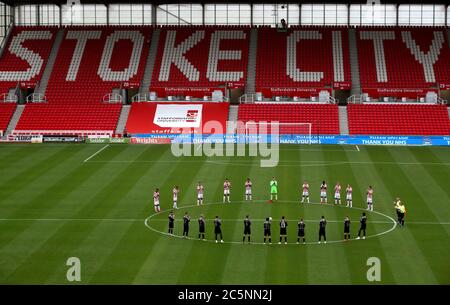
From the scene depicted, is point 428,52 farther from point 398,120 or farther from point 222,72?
point 222,72

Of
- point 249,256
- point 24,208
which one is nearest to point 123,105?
point 24,208

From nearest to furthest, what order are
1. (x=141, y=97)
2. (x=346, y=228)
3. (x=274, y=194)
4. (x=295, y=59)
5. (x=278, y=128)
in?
(x=346, y=228)
(x=274, y=194)
(x=278, y=128)
(x=141, y=97)
(x=295, y=59)

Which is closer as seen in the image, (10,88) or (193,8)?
(10,88)

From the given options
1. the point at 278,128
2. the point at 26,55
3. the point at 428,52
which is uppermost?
the point at 26,55

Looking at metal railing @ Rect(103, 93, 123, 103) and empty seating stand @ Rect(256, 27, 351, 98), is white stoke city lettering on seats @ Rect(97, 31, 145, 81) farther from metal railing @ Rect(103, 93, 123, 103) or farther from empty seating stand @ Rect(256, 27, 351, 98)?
empty seating stand @ Rect(256, 27, 351, 98)

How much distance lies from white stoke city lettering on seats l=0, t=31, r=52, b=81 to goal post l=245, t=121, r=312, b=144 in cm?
2564

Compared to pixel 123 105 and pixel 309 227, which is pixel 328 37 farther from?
pixel 309 227

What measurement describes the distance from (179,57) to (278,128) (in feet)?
58.3

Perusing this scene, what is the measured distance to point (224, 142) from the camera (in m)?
66.8

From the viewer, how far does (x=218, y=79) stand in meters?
79.6

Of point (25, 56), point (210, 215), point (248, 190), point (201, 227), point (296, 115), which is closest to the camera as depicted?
point (201, 227)

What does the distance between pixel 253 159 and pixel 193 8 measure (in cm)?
3249

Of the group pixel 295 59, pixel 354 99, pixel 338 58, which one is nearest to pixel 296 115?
pixel 354 99

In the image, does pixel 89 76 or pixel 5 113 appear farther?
pixel 89 76
